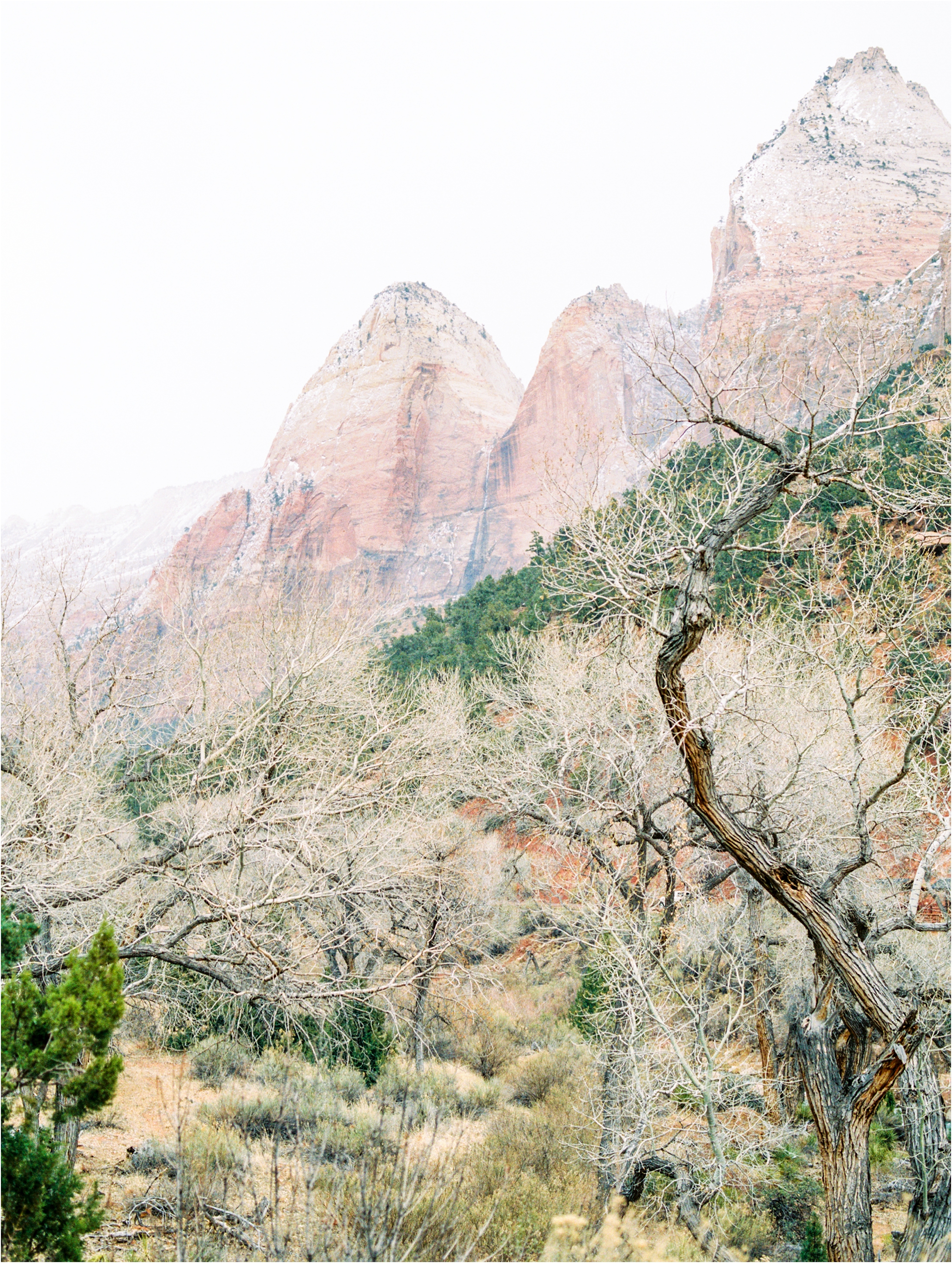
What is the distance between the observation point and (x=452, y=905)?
46.1 feet

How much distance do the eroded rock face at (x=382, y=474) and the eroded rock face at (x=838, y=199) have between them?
35345 millimetres

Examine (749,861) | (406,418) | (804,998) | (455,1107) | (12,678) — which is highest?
(406,418)

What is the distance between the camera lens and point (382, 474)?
3652 inches

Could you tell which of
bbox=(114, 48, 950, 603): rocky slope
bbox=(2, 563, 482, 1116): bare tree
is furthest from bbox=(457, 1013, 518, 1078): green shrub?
bbox=(114, 48, 950, 603): rocky slope

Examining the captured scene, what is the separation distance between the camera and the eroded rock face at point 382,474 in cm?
8950

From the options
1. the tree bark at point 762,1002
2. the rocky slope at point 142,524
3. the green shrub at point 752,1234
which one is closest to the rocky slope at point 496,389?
the rocky slope at point 142,524

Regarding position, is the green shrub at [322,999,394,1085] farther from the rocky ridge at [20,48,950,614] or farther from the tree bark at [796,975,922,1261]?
the rocky ridge at [20,48,950,614]

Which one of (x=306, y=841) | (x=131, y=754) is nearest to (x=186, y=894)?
(x=306, y=841)

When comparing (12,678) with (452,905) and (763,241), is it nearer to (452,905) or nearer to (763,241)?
(452,905)

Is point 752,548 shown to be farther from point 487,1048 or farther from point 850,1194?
point 487,1048

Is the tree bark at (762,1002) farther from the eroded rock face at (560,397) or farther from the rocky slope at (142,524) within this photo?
the eroded rock face at (560,397)

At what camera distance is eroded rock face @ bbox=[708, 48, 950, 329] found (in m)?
70.3

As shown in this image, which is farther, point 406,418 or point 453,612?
point 406,418

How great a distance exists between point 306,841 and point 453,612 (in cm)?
2692
